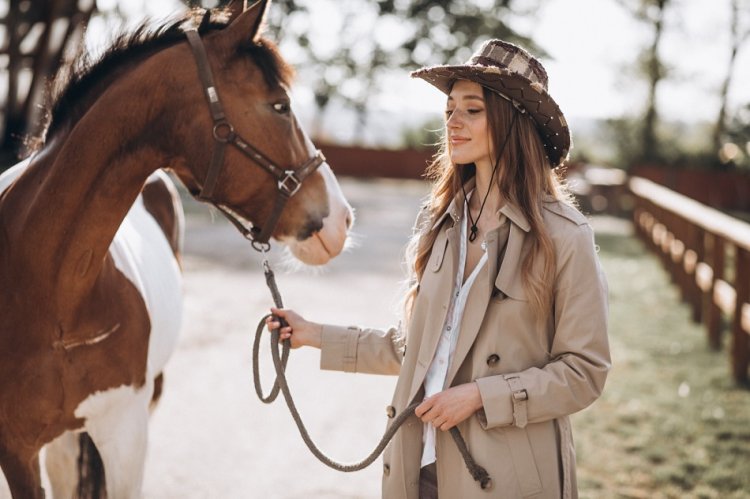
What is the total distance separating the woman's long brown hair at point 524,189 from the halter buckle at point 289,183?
41 centimetres

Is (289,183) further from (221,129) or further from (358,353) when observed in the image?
(358,353)

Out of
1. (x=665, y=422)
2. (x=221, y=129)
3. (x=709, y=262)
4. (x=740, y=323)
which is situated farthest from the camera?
(x=709, y=262)

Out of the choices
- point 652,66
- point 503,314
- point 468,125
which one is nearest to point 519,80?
point 468,125

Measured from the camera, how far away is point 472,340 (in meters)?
1.86

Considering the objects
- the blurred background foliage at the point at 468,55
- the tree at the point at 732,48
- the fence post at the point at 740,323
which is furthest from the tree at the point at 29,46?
the tree at the point at 732,48

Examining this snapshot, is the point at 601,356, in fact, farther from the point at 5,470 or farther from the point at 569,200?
the point at 5,470

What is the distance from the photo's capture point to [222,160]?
2014 millimetres

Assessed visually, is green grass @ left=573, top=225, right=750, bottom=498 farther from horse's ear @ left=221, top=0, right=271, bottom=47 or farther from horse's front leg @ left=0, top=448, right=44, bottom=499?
horse's ear @ left=221, top=0, right=271, bottom=47

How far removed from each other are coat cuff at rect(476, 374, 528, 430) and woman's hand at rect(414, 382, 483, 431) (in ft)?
0.08

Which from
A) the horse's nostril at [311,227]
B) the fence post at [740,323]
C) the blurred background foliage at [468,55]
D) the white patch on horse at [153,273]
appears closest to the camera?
the horse's nostril at [311,227]

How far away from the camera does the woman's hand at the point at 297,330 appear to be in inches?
88.0

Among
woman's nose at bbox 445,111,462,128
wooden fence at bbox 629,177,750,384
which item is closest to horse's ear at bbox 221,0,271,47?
woman's nose at bbox 445,111,462,128

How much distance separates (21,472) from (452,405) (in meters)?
1.34

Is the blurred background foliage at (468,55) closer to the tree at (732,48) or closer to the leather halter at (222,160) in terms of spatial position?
the tree at (732,48)
